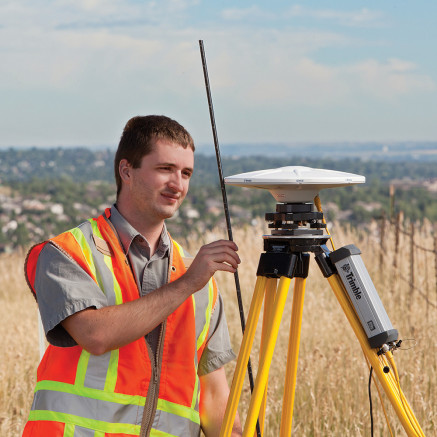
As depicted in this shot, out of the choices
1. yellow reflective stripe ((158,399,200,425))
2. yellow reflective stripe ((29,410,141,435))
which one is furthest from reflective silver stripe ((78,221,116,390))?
yellow reflective stripe ((158,399,200,425))

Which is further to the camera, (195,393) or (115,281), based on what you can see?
(195,393)

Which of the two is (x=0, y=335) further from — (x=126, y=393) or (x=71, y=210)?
(x=71, y=210)

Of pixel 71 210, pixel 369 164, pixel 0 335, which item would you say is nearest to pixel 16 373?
pixel 0 335

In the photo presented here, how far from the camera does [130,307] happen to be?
1.95 m

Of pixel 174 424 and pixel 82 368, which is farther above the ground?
pixel 82 368

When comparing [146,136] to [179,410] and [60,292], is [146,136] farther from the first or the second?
[179,410]

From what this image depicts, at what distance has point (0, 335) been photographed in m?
5.96

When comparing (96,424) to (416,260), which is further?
(416,260)

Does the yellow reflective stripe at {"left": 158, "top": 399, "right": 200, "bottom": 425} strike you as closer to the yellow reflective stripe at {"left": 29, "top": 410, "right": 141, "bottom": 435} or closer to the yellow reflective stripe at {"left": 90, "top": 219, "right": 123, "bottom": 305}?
the yellow reflective stripe at {"left": 29, "top": 410, "right": 141, "bottom": 435}

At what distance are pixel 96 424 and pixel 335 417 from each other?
2.27 meters

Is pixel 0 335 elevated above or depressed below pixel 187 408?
below

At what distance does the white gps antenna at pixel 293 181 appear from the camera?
1831 mm

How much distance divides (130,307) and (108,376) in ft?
1.10

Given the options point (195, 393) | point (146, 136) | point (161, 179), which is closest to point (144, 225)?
point (161, 179)
